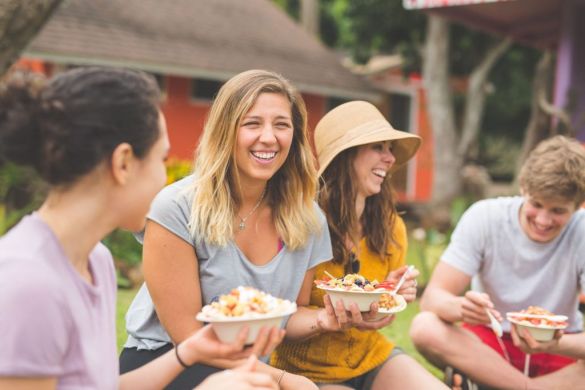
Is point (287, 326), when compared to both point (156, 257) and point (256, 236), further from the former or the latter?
point (156, 257)

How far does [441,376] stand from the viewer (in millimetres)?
4699

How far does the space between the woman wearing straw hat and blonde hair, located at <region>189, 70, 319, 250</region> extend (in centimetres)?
38

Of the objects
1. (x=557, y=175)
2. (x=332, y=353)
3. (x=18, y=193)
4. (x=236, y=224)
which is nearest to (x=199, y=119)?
(x=18, y=193)

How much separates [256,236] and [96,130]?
1.31 metres

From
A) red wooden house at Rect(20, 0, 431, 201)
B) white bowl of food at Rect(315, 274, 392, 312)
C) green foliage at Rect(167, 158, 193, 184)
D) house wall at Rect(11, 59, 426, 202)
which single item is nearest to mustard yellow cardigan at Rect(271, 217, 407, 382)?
white bowl of food at Rect(315, 274, 392, 312)

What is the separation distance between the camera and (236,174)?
2.99m

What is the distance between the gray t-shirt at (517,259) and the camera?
387cm

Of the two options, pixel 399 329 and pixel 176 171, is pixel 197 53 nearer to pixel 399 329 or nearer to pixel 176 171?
pixel 176 171

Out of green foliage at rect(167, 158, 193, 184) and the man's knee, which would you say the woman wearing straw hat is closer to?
the man's knee

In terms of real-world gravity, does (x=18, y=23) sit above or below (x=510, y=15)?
below

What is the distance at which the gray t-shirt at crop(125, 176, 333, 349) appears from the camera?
283 cm

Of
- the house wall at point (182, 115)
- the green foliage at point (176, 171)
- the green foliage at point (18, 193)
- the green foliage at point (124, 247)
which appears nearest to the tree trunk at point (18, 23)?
the green foliage at point (176, 171)

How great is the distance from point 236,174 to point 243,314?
92 cm

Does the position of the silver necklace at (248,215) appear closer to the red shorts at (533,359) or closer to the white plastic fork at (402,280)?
the white plastic fork at (402,280)
